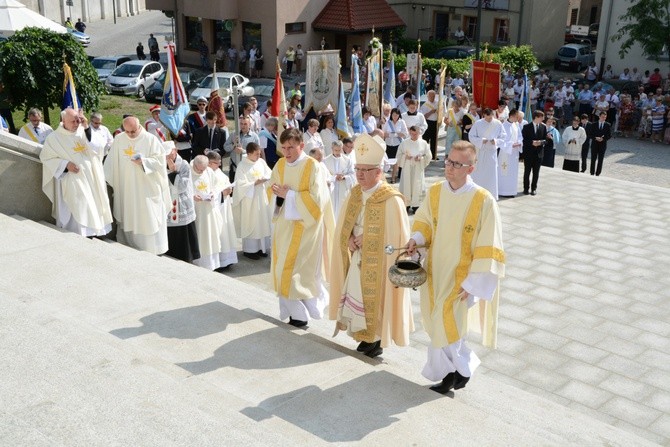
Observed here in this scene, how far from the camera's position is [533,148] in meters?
15.0

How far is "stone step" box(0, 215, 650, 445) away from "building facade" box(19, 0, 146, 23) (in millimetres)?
38797

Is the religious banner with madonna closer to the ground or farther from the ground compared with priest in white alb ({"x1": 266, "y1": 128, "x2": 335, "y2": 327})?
farther from the ground

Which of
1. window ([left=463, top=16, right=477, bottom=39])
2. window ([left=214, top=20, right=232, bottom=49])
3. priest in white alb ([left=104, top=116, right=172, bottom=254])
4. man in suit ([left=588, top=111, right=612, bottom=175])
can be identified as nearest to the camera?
priest in white alb ([left=104, top=116, right=172, bottom=254])

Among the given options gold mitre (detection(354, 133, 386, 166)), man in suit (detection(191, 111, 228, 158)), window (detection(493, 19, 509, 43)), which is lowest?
man in suit (detection(191, 111, 228, 158))

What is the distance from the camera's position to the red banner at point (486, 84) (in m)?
16.6

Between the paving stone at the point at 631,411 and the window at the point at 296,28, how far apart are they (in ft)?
91.9

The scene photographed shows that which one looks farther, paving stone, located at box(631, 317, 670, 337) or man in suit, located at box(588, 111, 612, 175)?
man in suit, located at box(588, 111, 612, 175)

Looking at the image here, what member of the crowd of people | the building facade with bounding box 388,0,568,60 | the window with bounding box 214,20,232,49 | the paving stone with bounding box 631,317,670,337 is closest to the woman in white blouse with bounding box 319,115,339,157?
the crowd of people

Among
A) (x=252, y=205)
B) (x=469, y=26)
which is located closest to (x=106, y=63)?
(x=469, y=26)

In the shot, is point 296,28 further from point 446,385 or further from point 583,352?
point 446,385

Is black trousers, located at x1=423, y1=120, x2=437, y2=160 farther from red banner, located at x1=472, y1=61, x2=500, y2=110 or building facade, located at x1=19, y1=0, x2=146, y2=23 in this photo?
building facade, located at x1=19, y1=0, x2=146, y2=23

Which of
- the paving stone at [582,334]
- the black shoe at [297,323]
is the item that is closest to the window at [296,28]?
the paving stone at [582,334]

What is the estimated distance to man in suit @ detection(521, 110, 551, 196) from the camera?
→ 1501cm

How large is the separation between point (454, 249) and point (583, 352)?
3.42 metres
